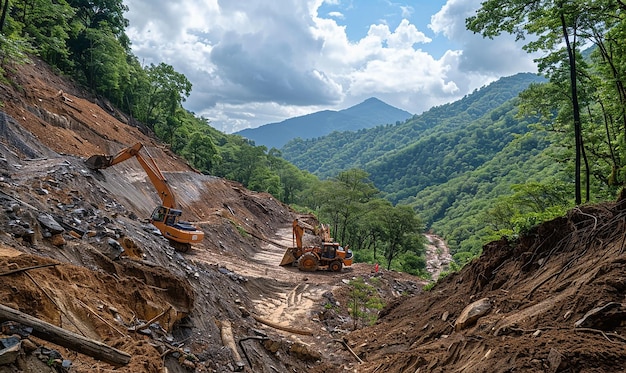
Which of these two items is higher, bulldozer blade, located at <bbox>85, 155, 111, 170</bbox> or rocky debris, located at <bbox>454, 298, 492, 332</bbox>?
bulldozer blade, located at <bbox>85, 155, 111, 170</bbox>

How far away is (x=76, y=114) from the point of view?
23562mm

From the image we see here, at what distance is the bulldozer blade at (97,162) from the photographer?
16469 millimetres

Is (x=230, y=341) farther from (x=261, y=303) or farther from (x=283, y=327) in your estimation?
(x=261, y=303)

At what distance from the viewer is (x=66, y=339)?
4242 millimetres

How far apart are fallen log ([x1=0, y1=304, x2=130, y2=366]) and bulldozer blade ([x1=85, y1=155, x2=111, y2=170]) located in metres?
13.9

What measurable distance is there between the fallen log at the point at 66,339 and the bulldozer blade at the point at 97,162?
13.9 meters

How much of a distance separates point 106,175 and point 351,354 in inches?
570

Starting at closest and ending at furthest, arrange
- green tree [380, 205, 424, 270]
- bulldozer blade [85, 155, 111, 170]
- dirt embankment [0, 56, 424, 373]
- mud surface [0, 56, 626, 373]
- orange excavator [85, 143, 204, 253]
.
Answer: mud surface [0, 56, 626, 373]
dirt embankment [0, 56, 424, 373]
orange excavator [85, 143, 204, 253]
bulldozer blade [85, 155, 111, 170]
green tree [380, 205, 424, 270]

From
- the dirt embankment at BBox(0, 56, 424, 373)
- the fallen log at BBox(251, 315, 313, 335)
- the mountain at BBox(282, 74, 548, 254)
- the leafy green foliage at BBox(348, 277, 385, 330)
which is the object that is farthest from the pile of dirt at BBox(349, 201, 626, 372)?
the mountain at BBox(282, 74, 548, 254)

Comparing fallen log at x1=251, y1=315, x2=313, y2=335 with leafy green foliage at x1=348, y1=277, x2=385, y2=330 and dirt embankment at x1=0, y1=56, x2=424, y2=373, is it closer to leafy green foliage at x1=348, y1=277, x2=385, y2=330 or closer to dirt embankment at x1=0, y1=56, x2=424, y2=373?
dirt embankment at x1=0, y1=56, x2=424, y2=373

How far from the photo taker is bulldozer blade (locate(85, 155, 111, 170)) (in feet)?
54.0

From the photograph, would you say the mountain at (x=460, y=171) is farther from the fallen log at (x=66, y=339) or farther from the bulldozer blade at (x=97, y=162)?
the fallen log at (x=66, y=339)

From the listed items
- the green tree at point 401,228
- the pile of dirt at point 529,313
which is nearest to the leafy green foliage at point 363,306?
the pile of dirt at point 529,313

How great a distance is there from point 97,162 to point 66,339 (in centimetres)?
1429
